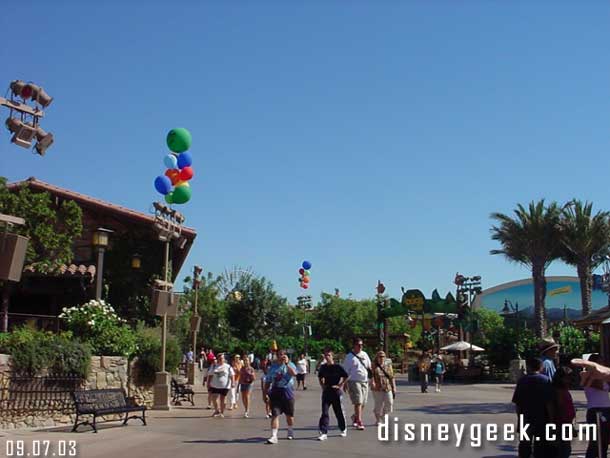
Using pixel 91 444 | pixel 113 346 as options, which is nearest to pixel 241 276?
pixel 113 346

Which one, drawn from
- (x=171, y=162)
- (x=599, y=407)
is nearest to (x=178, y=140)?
(x=171, y=162)

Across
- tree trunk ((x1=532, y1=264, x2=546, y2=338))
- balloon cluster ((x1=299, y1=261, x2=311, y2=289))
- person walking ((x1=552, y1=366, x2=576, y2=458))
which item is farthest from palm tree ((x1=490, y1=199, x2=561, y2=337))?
person walking ((x1=552, y1=366, x2=576, y2=458))

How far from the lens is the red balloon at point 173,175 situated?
692 inches

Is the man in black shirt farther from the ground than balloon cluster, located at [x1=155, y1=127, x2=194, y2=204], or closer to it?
closer to it

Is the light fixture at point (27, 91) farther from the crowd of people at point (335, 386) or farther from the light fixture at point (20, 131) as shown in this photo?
the crowd of people at point (335, 386)

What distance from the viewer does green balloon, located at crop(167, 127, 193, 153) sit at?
647 inches

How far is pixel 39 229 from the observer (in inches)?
827

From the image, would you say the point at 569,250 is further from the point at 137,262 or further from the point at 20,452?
the point at 20,452

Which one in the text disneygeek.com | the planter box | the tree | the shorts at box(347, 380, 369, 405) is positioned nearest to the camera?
the planter box

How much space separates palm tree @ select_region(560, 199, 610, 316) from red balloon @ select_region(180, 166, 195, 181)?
25628 mm

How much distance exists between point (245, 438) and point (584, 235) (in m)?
29.3

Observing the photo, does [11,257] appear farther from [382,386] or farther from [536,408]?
[382,386]

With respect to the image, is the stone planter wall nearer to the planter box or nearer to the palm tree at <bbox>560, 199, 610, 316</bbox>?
the planter box

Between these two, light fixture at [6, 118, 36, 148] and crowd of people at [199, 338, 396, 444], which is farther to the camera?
crowd of people at [199, 338, 396, 444]
